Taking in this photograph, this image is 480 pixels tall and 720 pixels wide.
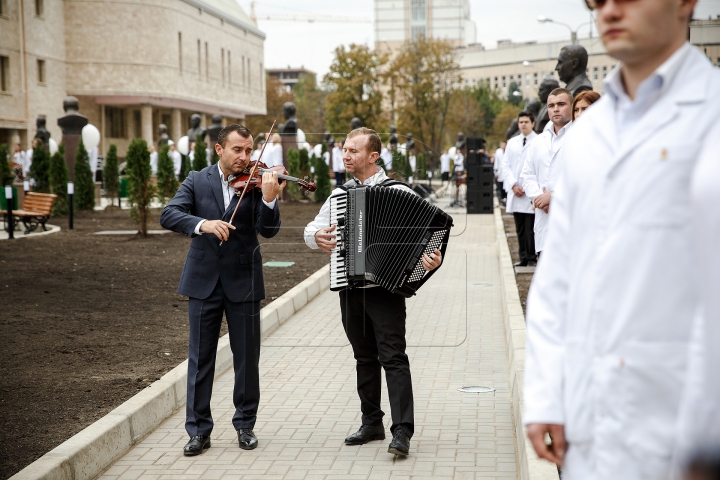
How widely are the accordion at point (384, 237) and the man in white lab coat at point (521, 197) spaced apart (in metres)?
6.88

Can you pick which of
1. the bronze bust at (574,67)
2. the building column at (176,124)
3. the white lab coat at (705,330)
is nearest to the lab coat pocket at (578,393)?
the white lab coat at (705,330)

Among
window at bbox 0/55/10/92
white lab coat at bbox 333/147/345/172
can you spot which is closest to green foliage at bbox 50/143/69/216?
white lab coat at bbox 333/147/345/172

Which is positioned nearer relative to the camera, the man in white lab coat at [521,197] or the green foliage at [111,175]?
the man in white lab coat at [521,197]

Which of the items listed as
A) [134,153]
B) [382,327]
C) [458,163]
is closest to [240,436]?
[382,327]

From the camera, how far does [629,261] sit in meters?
2.33

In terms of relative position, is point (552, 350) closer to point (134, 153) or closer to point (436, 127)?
point (134, 153)

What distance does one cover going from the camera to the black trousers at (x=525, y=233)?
13.6m

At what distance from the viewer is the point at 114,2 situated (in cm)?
6031

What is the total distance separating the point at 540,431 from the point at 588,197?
652mm

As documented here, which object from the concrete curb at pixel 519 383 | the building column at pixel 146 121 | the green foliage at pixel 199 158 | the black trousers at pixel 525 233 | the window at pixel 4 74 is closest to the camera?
the concrete curb at pixel 519 383

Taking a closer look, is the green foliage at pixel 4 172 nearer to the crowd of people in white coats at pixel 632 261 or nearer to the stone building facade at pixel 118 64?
the stone building facade at pixel 118 64

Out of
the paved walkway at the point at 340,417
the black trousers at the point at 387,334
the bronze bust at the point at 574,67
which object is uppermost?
the bronze bust at the point at 574,67

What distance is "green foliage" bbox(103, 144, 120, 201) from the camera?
32.7 metres

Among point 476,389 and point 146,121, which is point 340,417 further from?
point 146,121
